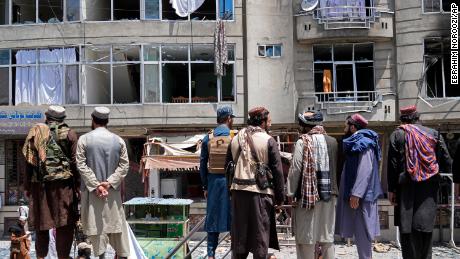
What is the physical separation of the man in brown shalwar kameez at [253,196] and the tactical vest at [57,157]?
2.04m

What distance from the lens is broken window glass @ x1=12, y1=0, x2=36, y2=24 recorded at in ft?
70.2

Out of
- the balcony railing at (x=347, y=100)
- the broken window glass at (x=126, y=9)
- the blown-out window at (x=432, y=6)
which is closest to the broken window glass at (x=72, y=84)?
the broken window glass at (x=126, y=9)

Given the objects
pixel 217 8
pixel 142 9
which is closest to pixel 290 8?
pixel 217 8

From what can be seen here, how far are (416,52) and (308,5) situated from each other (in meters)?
4.26

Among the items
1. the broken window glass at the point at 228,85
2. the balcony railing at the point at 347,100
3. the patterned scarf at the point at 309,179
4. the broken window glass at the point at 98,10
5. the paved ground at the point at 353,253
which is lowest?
the paved ground at the point at 353,253

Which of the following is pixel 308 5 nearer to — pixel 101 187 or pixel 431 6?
pixel 431 6

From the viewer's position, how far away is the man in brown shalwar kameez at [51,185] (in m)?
6.43

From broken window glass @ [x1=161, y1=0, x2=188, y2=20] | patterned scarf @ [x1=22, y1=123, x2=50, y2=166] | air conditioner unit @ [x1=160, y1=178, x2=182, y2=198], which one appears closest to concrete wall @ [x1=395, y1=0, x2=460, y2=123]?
broken window glass @ [x1=161, y1=0, x2=188, y2=20]

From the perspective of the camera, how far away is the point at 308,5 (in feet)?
66.3

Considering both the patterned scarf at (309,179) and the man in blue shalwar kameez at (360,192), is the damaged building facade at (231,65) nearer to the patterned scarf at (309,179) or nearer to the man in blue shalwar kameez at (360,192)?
the man in blue shalwar kameez at (360,192)

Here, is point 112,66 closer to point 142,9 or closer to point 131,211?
point 142,9

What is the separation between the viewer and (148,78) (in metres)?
20.3

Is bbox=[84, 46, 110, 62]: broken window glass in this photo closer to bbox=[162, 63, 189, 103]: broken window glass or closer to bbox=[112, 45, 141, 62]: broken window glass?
bbox=[112, 45, 141, 62]: broken window glass

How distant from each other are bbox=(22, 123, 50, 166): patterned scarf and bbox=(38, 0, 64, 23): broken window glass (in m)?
16.0
